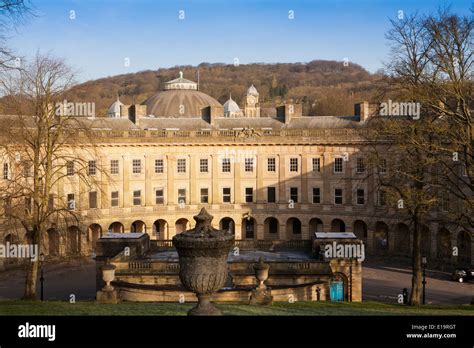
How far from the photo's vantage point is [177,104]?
246 ft

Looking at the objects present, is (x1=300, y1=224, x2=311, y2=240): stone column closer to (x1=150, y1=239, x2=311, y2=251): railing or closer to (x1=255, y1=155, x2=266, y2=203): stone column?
(x1=255, y1=155, x2=266, y2=203): stone column

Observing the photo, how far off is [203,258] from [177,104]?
61.9 meters

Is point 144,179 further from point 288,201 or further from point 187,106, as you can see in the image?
point 187,106

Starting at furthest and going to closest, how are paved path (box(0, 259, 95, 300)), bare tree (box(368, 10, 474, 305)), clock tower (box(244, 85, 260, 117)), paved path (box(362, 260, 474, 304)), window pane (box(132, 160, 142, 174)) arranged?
clock tower (box(244, 85, 260, 117)) < window pane (box(132, 160, 142, 174)) < paved path (box(0, 259, 95, 300)) < paved path (box(362, 260, 474, 304)) < bare tree (box(368, 10, 474, 305))

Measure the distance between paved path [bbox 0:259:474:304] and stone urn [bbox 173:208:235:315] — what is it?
69.8 ft

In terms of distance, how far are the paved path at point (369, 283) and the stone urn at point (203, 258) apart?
21.3 meters

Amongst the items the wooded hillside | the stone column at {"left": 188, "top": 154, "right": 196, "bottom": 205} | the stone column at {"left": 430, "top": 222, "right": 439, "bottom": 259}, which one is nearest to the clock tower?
the wooded hillside

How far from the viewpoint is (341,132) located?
2050 inches

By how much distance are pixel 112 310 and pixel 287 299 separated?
11540mm

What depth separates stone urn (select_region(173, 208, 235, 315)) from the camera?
1432 cm

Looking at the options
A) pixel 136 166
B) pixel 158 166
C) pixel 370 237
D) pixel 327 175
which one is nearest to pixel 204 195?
pixel 158 166

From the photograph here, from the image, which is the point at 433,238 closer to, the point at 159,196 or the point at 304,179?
the point at 304,179

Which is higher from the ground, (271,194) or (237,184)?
(237,184)
